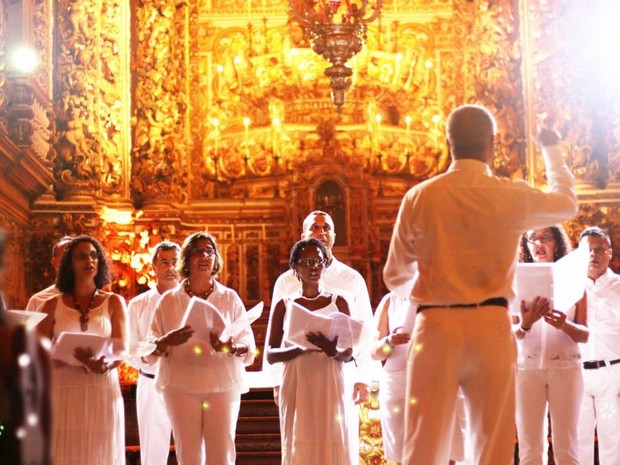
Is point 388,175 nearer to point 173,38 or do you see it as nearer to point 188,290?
point 173,38

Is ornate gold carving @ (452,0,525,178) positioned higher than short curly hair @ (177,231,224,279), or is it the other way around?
ornate gold carving @ (452,0,525,178)

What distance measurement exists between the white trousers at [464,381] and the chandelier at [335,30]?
5942 mm

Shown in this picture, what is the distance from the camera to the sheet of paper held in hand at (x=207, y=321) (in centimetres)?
633

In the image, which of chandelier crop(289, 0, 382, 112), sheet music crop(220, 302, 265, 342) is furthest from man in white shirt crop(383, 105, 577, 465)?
chandelier crop(289, 0, 382, 112)

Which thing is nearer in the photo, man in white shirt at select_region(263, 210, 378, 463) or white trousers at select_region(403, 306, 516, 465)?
white trousers at select_region(403, 306, 516, 465)

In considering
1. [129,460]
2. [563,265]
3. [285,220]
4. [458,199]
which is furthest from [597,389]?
[285,220]

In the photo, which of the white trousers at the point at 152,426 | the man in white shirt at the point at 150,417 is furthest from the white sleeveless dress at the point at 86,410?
the white trousers at the point at 152,426

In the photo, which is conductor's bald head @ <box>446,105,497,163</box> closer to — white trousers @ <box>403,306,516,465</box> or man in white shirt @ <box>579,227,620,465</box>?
white trousers @ <box>403,306,516,465</box>

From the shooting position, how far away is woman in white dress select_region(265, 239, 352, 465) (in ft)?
21.3

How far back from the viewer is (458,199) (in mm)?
4430

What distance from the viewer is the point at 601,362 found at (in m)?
Answer: 7.27

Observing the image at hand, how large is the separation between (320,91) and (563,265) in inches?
353

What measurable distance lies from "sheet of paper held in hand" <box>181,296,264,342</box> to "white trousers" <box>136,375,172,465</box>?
104 cm

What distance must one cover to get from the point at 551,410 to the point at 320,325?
1.33 m
